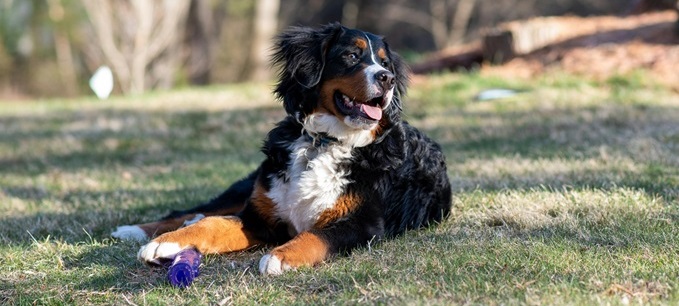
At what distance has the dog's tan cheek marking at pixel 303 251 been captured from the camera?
4.43 meters

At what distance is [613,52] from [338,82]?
9.88 metres

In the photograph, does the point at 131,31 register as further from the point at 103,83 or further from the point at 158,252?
the point at 158,252

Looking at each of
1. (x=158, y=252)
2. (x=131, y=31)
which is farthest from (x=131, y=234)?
(x=131, y=31)

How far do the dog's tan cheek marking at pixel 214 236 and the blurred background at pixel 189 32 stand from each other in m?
11.7

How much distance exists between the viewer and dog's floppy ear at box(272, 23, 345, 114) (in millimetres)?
5141

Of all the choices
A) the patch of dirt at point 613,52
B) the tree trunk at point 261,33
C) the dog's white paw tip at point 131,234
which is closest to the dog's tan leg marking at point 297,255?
the dog's white paw tip at point 131,234

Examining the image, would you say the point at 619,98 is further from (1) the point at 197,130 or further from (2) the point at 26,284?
(2) the point at 26,284

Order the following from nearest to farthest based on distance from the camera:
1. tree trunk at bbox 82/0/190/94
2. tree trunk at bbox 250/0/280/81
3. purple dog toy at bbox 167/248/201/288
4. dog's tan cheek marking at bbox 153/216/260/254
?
1. purple dog toy at bbox 167/248/201/288
2. dog's tan cheek marking at bbox 153/216/260/254
3. tree trunk at bbox 82/0/190/94
4. tree trunk at bbox 250/0/280/81

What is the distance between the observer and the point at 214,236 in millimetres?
4887

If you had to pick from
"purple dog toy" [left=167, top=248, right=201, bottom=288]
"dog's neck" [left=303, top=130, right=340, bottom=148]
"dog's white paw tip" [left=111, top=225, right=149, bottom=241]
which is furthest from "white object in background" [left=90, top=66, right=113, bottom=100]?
"purple dog toy" [left=167, top=248, right=201, bottom=288]

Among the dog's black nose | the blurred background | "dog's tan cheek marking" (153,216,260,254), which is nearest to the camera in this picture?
"dog's tan cheek marking" (153,216,260,254)

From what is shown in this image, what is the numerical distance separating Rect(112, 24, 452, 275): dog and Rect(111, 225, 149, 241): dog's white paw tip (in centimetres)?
63

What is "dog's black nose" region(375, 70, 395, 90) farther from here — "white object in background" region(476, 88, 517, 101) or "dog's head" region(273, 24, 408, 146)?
"white object in background" region(476, 88, 517, 101)

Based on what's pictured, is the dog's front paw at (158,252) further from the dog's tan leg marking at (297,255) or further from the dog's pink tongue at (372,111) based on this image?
the dog's pink tongue at (372,111)
